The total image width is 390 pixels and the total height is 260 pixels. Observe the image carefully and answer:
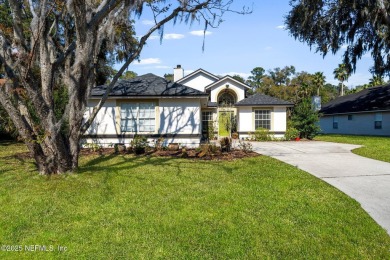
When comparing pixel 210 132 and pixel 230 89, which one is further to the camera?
pixel 230 89

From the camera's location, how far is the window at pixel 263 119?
19.7 meters

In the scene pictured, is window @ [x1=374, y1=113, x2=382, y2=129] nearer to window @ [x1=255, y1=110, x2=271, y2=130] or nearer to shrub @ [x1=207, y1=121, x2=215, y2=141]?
window @ [x1=255, y1=110, x2=271, y2=130]

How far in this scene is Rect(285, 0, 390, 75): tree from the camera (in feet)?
58.6

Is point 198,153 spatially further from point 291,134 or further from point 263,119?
point 291,134

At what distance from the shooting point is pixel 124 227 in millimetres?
4336

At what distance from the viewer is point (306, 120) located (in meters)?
19.5

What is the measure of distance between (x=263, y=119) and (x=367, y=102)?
42.5 feet

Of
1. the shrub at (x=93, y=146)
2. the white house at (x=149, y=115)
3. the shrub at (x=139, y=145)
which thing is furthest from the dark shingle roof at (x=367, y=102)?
the shrub at (x=93, y=146)

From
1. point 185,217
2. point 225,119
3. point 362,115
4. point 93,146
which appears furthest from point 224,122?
point 185,217

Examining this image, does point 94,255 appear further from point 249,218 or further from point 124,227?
point 249,218

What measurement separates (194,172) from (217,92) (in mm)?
18645

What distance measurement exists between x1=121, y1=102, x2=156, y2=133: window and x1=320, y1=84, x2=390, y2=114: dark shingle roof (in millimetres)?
19599

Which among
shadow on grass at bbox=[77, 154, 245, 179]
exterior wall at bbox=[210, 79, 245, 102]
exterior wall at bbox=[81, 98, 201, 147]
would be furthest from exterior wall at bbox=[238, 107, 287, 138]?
shadow on grass at bbox=[77, 154, 245, 179]

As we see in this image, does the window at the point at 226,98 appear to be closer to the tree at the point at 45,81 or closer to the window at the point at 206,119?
the window at the point at 206,119
